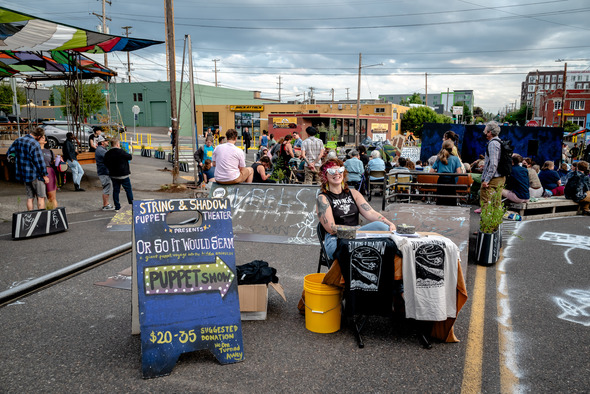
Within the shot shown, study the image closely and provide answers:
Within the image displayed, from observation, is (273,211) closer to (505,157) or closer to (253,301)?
(253,301)

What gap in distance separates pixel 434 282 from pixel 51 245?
22.1 feet

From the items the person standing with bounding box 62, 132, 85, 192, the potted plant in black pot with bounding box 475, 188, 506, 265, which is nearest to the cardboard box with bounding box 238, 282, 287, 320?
the potted plant in black pot with bounding box 475, 188, 506, 265

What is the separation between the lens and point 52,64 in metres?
16.8

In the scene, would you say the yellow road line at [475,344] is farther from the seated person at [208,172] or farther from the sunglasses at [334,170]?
the seated person at [208,172]

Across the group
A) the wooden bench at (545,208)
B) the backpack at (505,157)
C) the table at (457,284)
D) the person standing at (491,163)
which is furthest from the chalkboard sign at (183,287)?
the wooden bench at (545,208)

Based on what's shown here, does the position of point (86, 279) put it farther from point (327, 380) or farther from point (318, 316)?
point (327, 380)

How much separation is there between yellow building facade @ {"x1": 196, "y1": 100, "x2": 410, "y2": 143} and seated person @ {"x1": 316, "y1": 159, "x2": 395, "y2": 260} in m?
36.5

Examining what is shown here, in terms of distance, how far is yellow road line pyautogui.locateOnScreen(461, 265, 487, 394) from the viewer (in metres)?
3.45

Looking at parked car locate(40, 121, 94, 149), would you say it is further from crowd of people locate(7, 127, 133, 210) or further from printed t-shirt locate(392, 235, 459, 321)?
printed t-shirt locate(392, 235, 459, 321)

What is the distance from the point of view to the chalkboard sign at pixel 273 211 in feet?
27.3

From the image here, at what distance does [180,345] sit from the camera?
359 cm

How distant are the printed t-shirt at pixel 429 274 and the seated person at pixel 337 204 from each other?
90 cm

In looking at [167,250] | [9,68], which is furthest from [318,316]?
[9,68]

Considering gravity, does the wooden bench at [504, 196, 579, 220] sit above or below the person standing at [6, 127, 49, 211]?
below
